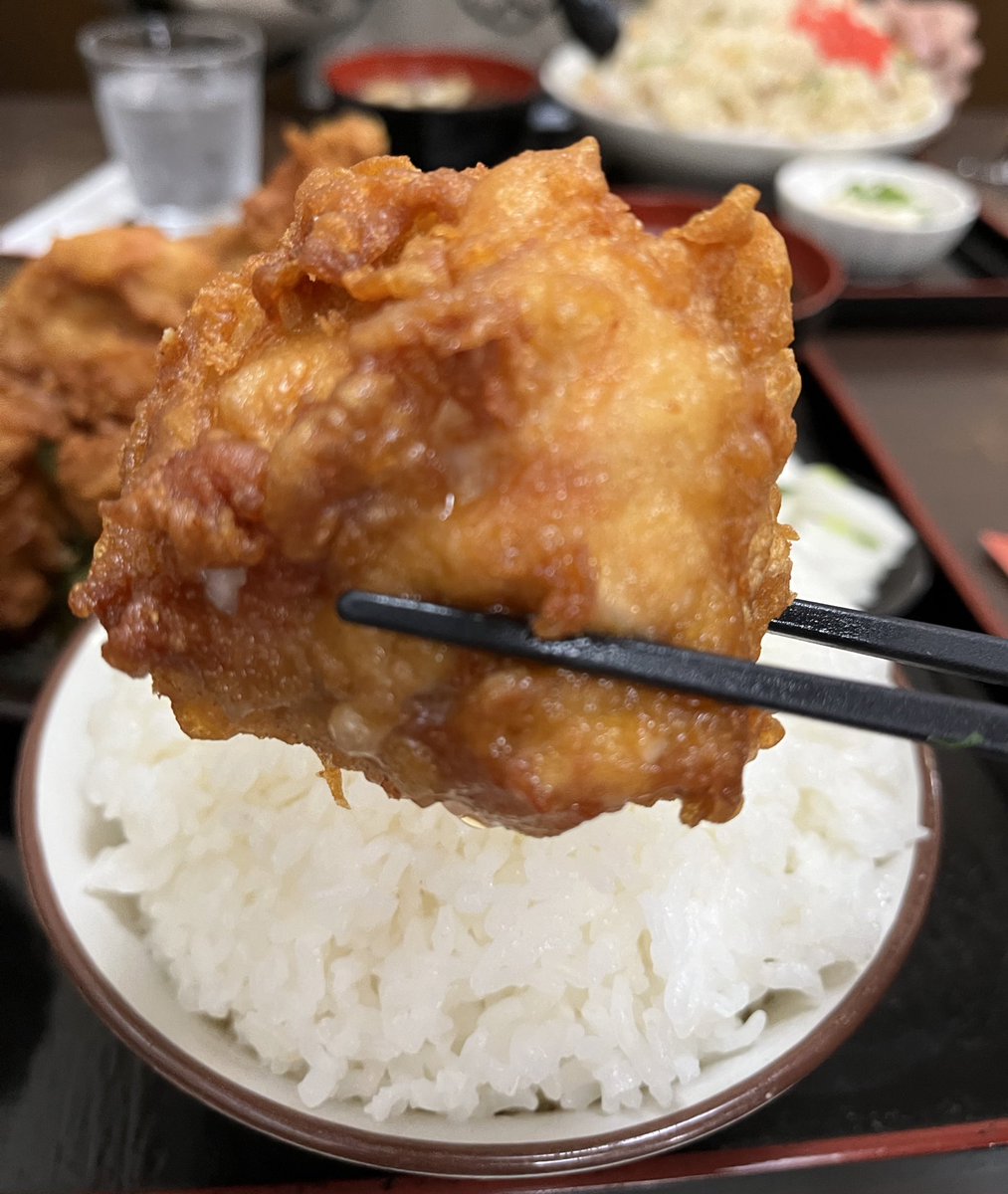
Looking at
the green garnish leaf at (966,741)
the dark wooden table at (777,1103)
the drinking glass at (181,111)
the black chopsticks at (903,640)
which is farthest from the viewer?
the drinking glass at (181,111)

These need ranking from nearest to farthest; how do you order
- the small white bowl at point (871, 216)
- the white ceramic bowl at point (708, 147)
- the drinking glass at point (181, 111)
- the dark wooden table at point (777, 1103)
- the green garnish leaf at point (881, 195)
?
the dark wooden table at point (777, 1103) < the small white bowl at point (871, 216) < the drinking glass at point (181, 111) < the green garnish leaf at point (881, 195) < the white ceramic bowl at point (708, 147)

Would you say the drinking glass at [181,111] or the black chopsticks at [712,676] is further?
the drinking glass at [181,111]

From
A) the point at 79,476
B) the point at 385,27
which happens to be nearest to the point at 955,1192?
the point at 79,476

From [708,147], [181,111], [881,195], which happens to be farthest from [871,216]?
[181,111]

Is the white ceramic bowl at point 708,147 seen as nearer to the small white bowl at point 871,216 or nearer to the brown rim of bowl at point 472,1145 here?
the small white bowl at point 871,216

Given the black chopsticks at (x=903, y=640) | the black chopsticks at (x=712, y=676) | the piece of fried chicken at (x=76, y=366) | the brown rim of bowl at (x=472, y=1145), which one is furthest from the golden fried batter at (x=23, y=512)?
the black chopsticks at (x=903, y=640)

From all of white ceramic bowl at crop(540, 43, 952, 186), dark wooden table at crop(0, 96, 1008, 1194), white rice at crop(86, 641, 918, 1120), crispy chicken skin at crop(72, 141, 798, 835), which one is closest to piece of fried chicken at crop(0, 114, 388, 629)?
dark wooden table at crop(0, 96, 1008, 1194)

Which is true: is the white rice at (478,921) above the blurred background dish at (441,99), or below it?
below

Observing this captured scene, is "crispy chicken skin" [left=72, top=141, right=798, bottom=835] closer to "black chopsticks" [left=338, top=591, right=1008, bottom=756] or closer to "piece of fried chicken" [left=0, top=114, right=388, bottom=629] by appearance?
"black chopsticks" [left=338, top=591, right=1008, bottom=756]

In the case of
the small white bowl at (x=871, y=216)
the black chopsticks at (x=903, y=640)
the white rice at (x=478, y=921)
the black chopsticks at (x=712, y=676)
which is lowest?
the white rice at (x=478, y=921)
